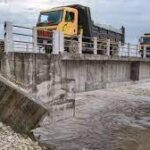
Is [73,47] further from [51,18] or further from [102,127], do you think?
[102,127]

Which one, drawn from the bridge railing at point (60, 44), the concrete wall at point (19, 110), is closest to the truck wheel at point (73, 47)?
the bridge railing at point (60, 44)

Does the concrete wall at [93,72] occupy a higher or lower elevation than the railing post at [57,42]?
lower

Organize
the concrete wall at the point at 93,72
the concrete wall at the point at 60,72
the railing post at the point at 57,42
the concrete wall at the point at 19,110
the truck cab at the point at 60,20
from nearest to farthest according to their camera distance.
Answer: the concrete wall at the point at 19,110
the concrete wall at the point at 60,72
the railing post at the point at 57,42
the concrete wall at the point at 93,72
the truck cab at the point at 60,20

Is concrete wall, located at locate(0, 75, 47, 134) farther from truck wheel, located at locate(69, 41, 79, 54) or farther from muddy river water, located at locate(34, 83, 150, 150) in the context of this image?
truck wheel, located at locate(69, 41, 79, 54)

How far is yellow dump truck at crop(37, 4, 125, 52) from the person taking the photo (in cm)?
2516

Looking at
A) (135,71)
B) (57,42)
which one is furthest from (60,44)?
(135,71)

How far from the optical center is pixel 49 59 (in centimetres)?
1839

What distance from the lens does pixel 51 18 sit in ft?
84.3

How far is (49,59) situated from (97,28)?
38.0 feet

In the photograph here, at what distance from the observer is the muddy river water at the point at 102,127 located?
15.6 m

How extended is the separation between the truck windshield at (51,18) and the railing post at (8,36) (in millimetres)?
9040

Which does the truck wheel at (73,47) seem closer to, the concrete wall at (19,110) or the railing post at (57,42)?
the railing post at (57,42)

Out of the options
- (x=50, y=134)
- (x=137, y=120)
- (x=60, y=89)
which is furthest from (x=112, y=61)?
(x=50, y=134)

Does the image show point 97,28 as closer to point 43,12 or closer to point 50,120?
point 43,12
